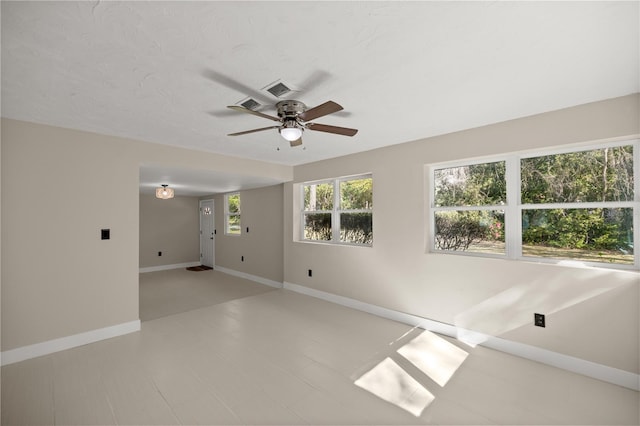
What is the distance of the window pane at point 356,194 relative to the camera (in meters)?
4.15

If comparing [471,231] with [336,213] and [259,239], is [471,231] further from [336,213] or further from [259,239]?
[259,239]

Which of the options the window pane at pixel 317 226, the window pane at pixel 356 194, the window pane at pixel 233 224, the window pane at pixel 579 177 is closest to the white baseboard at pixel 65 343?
the window pane at pixel 317 226

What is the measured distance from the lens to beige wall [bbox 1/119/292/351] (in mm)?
2615

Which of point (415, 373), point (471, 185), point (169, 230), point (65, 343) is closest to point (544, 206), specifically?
point (471, 185)

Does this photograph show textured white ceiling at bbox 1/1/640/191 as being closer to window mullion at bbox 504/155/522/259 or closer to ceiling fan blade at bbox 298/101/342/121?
ceiling fan blade at bbox 298/101/342/121

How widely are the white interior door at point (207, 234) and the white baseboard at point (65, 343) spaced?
4.25 m

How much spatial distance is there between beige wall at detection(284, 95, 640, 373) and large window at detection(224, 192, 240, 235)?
3.04m

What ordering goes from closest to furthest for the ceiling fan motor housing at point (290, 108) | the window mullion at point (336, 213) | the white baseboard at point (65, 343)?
the ceiling fan motor housing at point (290, 108) < the white baseboard at point (65, 343) < the window mullion at point (336, 213)

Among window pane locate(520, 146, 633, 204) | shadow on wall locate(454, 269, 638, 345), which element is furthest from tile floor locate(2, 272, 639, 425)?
window pane locate(520, 146, 633, 204)

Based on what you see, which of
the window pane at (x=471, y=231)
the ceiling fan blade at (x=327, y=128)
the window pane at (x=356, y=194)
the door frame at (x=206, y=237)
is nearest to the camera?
the ceiling fan blade at (x=327, y=128)

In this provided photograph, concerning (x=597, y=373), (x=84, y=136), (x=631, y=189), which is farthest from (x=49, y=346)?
(x=631, y=189)

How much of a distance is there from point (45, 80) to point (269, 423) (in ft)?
9.06

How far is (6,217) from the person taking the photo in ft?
8.46

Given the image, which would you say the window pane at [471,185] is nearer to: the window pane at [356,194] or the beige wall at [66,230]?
the window pane at [356,194]
